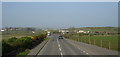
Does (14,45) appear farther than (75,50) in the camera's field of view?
No

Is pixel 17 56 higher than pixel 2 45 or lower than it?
lower

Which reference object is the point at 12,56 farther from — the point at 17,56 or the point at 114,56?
the point at 114,56

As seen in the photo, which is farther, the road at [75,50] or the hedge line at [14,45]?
the road at [75,50]

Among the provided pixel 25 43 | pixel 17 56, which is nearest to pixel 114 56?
pixel 17 56

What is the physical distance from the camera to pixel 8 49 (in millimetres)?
17766

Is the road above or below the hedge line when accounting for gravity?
below

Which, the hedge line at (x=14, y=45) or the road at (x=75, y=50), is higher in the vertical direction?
the hedge line at (x=14, y=45)

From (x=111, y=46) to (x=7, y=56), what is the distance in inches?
631

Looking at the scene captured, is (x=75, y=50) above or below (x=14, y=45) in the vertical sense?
below

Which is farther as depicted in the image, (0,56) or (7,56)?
(7,56)

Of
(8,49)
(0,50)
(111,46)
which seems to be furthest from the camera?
(111,46)

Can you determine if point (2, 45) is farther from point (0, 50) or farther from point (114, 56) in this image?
point (114, 56)

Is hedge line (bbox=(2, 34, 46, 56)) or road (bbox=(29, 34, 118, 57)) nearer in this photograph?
hedge line (bbox=(2, 34, 46, 56))

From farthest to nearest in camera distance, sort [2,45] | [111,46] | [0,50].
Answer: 1. [111,46]
2. [2,45]
3. [0,50]
